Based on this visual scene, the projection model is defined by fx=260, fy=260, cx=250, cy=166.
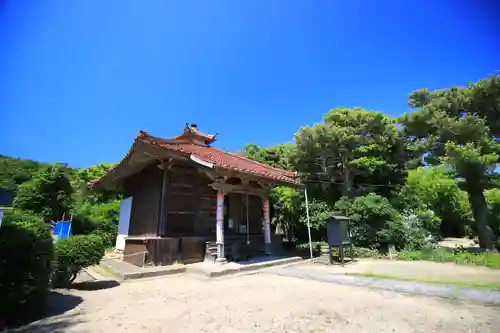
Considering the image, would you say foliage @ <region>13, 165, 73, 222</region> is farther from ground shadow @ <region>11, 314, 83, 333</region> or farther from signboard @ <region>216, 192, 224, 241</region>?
ground shadow @ <region>11, 314, 83, 333</region>

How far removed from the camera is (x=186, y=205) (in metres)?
10.6

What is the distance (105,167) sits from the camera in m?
22.7

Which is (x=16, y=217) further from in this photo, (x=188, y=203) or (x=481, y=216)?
(x=481, y=216)

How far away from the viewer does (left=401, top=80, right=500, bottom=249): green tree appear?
12484mm

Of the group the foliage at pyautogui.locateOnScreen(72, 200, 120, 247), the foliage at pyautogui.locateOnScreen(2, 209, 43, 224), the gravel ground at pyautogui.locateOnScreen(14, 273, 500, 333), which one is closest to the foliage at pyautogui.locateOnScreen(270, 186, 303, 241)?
the gravel ground at pyautogui.locateOnScreen(14, 273, 500, 333)

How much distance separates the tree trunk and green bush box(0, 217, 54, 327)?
1678cm

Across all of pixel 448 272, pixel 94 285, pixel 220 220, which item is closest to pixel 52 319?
pixel 94 285

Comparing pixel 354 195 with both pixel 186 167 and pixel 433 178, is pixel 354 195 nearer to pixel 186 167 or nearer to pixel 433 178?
pixel 186 167

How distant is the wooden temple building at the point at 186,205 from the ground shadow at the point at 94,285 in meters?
1.90

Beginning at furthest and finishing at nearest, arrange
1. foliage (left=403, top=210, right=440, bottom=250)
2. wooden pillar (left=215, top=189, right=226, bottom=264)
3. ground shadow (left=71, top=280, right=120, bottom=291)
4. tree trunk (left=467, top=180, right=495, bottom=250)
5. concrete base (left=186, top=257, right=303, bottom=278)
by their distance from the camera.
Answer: foliage (left=403, top=210, right=440, bottom=250) < tree trunk (left=467, top=180, right=495, bottom=250) < wooden pillar (left=215, top=189, right=226, bottom=264) < concrete base (left=186, top=257, right=303, bottom=278) < ground shadow (left=71, top=280, right=120, bottom=291)

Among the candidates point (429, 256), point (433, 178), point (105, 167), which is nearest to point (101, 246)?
point (429, 256)

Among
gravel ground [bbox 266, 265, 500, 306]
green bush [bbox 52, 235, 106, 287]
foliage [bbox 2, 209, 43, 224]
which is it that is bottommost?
gravel ground [bbox 266, 265, 500, 306]

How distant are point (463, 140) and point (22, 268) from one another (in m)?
17.5

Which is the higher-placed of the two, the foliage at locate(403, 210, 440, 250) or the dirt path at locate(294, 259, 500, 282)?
the foliage at locate(403, 210, 440, 250)
